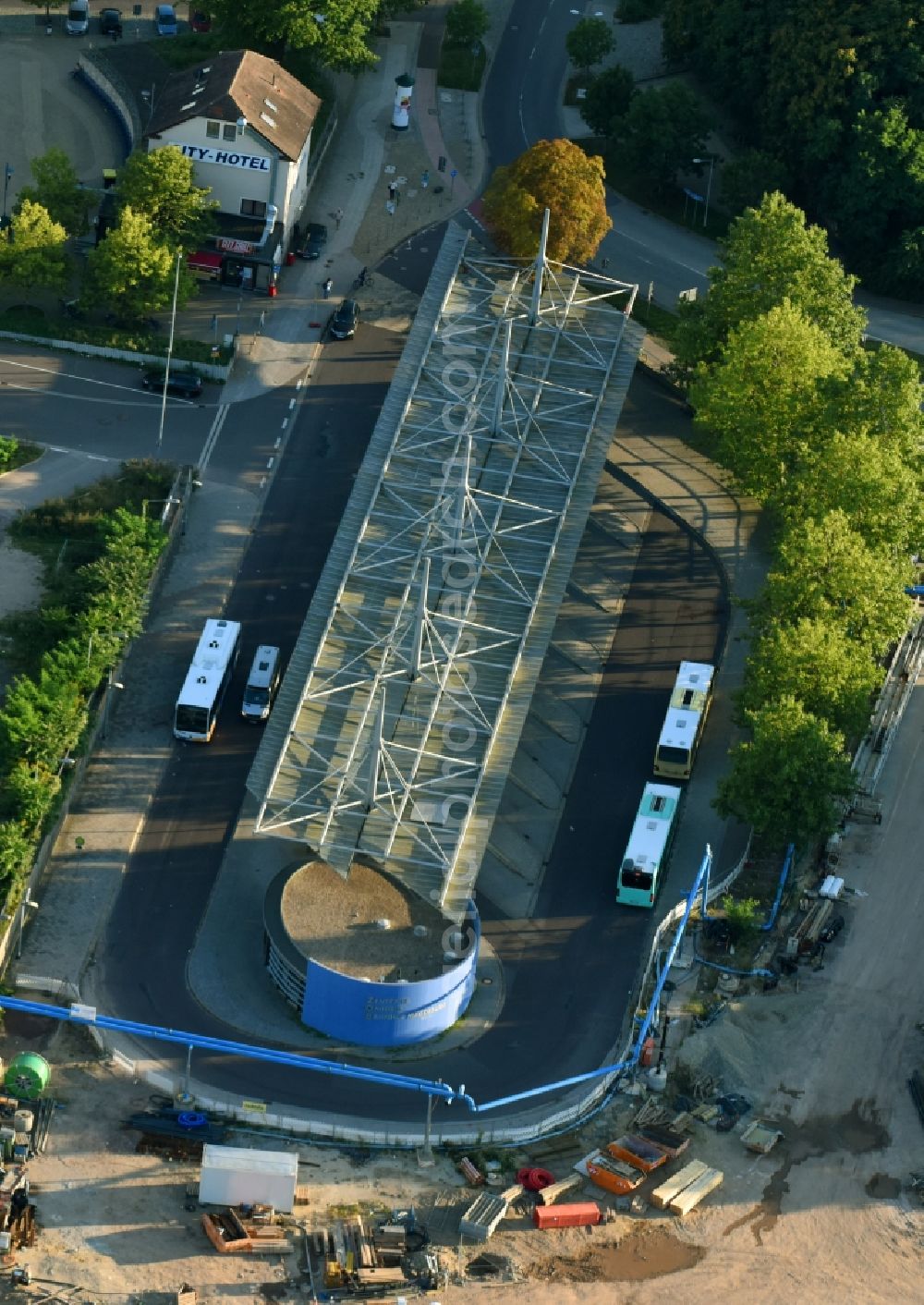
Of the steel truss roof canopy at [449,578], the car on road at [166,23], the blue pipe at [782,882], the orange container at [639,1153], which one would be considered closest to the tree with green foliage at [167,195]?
the steel truss roof canopy at [449,578]

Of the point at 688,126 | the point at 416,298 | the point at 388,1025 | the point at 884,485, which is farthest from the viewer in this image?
the point at 688,126

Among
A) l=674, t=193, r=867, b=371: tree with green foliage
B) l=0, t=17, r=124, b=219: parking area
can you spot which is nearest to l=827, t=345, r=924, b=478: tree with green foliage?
l=674, t=193, r=867, b=371: tree with green foliage

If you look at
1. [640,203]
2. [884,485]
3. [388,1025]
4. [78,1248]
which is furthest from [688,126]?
[78,1248]

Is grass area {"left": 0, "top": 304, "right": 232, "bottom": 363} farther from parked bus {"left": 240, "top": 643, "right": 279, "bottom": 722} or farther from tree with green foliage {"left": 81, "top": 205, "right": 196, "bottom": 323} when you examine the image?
parked bus {"left": 240, "top": 643, "right": 279, "bottom": 722}

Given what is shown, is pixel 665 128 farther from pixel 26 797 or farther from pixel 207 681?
pixel 26 797

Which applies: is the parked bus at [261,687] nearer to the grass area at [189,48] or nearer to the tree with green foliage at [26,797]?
the tree with green foliage at [26,797]

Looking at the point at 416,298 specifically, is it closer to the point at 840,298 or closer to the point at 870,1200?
the point at 840,298
